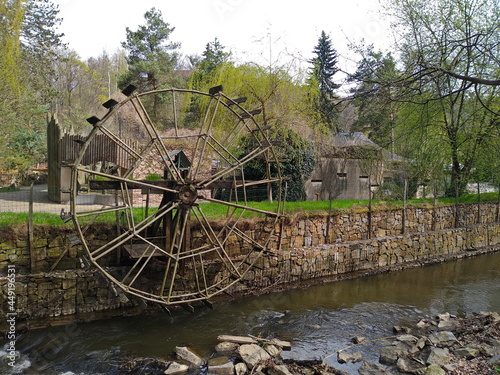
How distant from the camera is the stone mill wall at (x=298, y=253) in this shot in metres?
7.17

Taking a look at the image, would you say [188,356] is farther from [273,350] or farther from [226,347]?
[273,350]

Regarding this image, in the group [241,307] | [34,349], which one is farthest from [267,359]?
[34,349]

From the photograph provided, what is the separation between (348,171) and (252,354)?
581 inches

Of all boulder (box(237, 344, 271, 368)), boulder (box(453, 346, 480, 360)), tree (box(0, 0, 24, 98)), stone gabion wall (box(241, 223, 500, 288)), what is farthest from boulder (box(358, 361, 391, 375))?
tree (box(0, 0, 24, 98))

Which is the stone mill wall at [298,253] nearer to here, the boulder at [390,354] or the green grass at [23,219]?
the green grass at [23,219]

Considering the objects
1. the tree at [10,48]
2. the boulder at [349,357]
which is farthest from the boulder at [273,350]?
the tree at [10,48]

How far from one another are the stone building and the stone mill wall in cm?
463

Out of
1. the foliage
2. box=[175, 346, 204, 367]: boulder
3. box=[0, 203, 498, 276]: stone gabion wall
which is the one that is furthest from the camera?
the foliage

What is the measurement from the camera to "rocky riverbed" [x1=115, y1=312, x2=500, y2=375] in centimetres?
577

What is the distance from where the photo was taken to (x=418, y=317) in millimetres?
8312

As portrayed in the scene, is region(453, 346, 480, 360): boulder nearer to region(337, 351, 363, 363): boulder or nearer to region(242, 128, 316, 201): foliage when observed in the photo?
region(337, 351, 363, 363): boulder

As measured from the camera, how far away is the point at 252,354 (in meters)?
6.23

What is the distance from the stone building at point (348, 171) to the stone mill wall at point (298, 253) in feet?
15.2

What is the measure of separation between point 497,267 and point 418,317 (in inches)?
257
